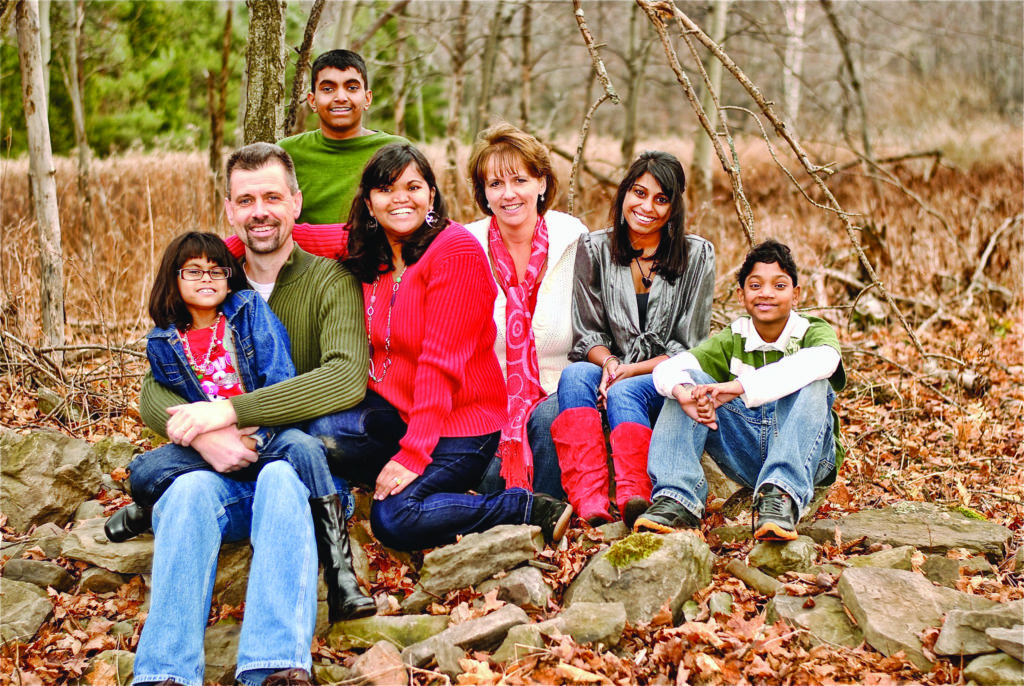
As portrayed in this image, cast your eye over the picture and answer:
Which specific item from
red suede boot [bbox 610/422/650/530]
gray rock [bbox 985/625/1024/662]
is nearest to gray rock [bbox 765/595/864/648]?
gray rock [bbox 985/625/1024/662]

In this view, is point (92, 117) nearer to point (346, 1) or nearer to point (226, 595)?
point (346, 1)

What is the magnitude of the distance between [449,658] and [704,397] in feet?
4.37

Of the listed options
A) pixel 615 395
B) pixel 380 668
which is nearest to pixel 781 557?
pixel 615 395

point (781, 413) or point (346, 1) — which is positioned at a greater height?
point (346, 1)

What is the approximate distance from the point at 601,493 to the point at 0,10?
384 centimetres

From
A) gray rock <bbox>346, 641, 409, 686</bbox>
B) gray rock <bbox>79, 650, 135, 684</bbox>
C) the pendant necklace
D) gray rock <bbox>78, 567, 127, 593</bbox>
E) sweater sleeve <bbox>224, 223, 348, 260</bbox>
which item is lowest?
gray rock <bbox>79, 650, 135, 684</bbox>

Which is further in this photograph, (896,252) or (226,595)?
(896,252)

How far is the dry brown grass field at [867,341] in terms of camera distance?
4.07 meters

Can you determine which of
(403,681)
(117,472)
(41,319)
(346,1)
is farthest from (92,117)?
(403,681)

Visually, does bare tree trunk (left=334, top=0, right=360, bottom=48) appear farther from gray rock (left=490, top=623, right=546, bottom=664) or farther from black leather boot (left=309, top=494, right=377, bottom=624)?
gray rock (left=490, top=623, right=546, bottom=664)

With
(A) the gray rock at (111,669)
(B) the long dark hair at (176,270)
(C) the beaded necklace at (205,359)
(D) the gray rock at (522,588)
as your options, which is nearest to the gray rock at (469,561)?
(D) the gray rock at (522,588)

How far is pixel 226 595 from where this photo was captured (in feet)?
10.6

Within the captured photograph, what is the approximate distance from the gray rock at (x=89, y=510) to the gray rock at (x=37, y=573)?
0.43m

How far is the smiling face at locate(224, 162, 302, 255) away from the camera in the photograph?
3174 mm
